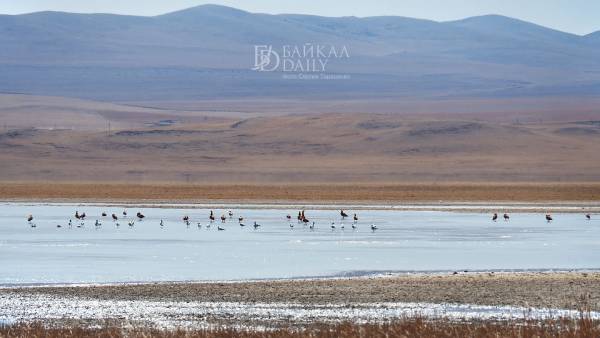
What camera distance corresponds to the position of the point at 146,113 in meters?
143

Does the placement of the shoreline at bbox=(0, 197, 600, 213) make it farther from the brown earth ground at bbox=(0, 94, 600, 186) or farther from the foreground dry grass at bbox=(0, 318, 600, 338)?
the foreground dry grass at bbox=(0, 318, 600, 338)

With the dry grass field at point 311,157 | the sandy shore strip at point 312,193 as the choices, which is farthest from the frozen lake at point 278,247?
the dry grass field at point 311,157

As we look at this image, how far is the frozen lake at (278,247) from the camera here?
23.5 metres

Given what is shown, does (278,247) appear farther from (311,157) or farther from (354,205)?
(311,157)

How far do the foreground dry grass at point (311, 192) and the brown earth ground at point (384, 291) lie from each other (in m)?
38.1

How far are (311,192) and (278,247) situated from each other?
37.8 metres

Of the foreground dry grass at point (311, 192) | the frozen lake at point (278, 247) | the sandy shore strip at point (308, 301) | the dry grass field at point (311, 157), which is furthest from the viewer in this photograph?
the dry grass field at point (311, 157)

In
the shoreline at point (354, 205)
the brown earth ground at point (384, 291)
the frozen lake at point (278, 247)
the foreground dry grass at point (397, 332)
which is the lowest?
the shoreline at point (354, 205)

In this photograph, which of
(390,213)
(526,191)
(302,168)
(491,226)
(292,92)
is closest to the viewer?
(491,226)

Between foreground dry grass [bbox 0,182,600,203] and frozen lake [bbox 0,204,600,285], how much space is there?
16369 mm

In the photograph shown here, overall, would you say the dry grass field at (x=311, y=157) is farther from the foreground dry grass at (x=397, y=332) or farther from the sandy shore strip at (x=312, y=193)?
the foreground dry grass at (x=397, y=332)

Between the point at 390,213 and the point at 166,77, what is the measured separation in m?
142

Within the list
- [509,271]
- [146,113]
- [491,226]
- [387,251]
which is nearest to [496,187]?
[491,226]

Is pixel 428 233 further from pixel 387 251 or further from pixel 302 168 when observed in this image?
pixel 302 168
